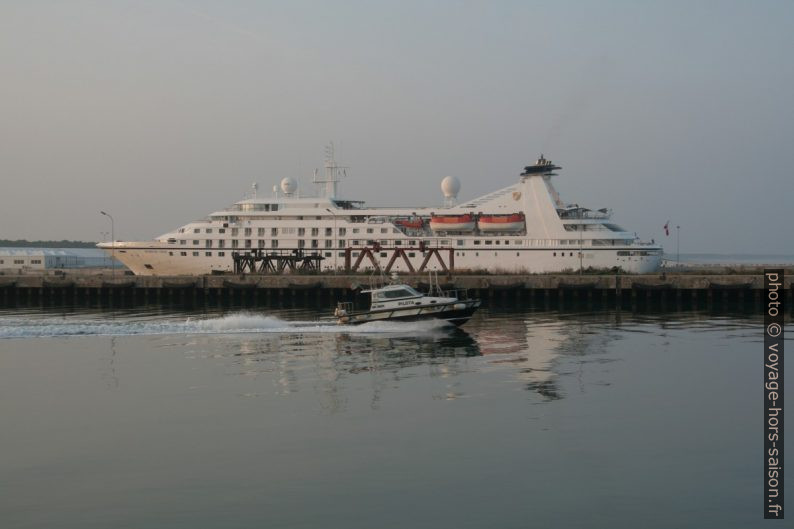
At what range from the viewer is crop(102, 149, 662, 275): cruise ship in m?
69.5

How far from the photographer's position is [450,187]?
3024 inches

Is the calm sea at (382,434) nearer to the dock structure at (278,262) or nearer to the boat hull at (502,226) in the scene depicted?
the dock structure at (278,262)

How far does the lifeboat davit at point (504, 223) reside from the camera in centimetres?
7119

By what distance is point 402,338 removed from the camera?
123 ft

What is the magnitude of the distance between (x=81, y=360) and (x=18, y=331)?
989cm

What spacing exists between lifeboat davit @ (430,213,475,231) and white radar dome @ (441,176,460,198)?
4.62 meters

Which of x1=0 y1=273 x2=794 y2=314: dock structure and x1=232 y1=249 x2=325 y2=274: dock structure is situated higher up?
x1=232 y1=249 x2=325 y2=274: dock structure

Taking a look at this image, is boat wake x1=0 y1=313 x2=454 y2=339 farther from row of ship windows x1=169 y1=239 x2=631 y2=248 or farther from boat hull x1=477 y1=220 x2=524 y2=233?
boat hull x1=477 y1=220 x2=524 y2=233

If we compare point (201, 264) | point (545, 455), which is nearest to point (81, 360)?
point (545, 455)

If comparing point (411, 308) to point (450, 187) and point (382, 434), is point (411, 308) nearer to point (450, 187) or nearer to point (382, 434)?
point (382, 434)

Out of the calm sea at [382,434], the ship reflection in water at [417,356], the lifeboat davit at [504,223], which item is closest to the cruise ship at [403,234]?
the lifeboat davit at [504,223]

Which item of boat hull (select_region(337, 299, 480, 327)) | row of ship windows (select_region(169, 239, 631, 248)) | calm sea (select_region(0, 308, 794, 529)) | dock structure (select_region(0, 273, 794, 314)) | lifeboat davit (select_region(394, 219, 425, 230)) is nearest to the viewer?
calm sea (select_region(0, 308, 794, 529))

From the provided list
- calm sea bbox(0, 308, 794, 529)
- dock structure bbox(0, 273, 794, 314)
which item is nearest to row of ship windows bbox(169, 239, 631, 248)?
dock structure bbox(0, 273, 794, 314)

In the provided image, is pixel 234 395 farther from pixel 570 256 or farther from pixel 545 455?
pixel 570 256
